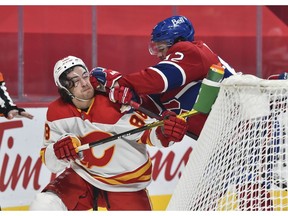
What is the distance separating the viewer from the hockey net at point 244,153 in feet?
7.98

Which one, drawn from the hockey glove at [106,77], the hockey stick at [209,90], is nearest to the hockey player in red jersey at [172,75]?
the hockey glove at [106,77]

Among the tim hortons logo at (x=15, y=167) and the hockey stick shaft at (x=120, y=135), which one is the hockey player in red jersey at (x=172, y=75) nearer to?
the hockey stick shaft at (x=120, y=135)

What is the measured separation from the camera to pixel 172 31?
10.5 feet

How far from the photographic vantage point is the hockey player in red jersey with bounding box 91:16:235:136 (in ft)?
10.0

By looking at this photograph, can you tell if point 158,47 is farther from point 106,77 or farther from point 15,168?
point 15,168

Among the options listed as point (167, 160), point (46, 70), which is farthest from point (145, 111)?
point (46, 70)

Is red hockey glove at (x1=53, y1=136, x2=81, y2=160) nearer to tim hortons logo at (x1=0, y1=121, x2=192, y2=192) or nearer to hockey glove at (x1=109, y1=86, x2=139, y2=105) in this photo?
hockey glove at (x1=109, y1=86, x2=139, y2=105)

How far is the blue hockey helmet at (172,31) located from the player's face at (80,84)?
29 centimetres

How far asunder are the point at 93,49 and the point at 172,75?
5.62ft

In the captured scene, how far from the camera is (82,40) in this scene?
4.77m

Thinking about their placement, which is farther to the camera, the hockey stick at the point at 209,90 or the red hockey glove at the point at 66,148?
the red hockey glove at the point at 66,148

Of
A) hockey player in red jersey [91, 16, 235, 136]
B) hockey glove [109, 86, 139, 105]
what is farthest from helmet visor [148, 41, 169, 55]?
hockey glove [109, 86, 139, 105]

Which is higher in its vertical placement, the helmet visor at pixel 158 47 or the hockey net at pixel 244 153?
the helmet visor at pixel 158 47

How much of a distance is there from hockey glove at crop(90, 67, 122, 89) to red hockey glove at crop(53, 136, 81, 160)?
22cm
